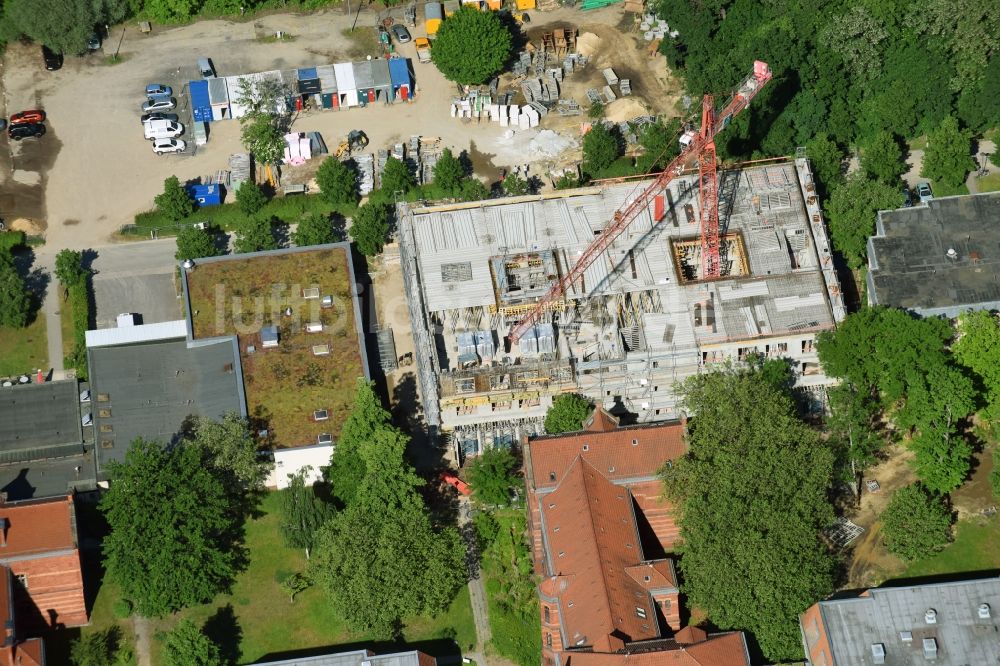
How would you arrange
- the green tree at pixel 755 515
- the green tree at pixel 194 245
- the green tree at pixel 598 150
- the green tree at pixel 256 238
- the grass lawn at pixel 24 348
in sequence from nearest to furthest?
the green tree at pixel 755 515 < the grass lawn at pixel 24 348 < the green tree at pixel 194 245 < the green tree at pixel 256 238 < the green tree at pixel 598 150

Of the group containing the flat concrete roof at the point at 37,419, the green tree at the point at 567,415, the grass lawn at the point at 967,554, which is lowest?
the grass lawn at the point at 967,554

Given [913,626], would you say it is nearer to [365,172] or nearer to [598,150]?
[598,150]

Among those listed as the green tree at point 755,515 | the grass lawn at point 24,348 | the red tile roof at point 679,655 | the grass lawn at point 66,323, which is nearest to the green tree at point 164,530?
the grass lawn at point 24,348

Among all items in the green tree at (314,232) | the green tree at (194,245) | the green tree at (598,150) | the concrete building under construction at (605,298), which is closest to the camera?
the concrete building under construction at (605,298)

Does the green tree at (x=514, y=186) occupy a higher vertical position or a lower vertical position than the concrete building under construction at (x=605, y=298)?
higher

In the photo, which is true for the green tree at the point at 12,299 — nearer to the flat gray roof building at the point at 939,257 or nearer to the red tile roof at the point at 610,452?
the red tile roof at the point at 610,452

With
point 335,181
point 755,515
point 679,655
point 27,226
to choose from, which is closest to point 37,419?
point 27,226

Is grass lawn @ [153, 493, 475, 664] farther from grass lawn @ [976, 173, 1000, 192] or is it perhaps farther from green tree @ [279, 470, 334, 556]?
grass lawn @ [976, 173, 1000, 192]

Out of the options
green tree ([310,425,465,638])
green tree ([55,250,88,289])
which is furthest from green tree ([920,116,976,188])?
green tree ([55,250,88,289])
